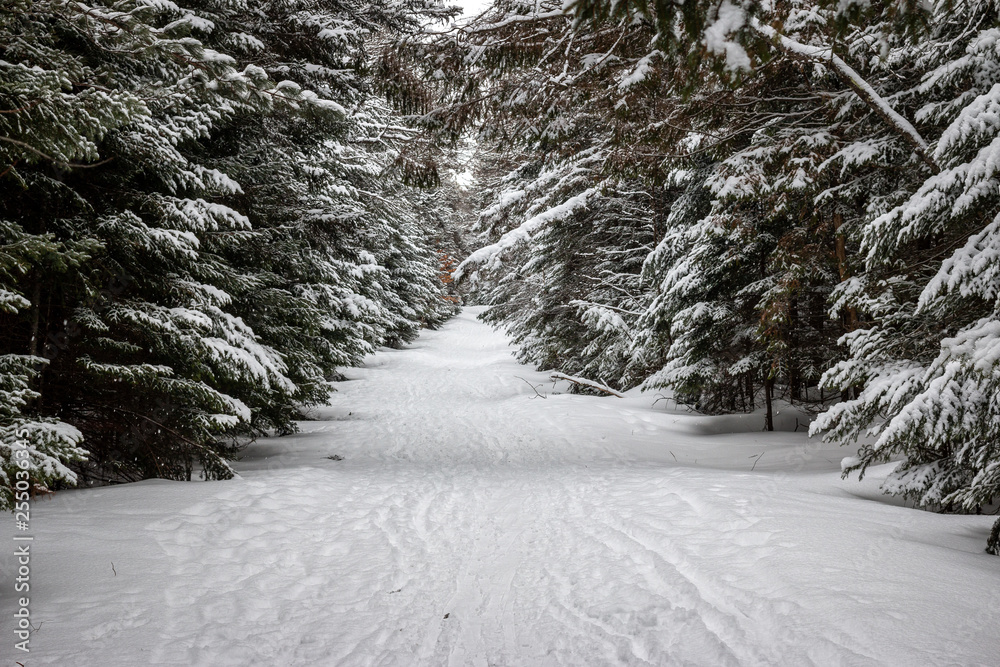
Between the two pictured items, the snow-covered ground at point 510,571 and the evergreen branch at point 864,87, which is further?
the evergreen branch at point 864,87

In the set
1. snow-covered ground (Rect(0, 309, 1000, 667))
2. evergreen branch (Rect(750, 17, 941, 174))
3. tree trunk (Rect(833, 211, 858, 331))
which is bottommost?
snow-covered ground (Rect(0, 309, 1000, 667))

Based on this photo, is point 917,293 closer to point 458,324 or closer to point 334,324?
point 334,324

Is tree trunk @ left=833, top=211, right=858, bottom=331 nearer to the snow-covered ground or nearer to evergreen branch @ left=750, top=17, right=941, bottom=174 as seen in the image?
evergreen branch @ left=750, top=17, right=941, bottom=174

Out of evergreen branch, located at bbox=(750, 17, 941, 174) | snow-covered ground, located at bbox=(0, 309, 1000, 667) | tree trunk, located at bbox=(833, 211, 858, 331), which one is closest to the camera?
snow-covered ground, located at bbox=(0, 309, 1000, 667)

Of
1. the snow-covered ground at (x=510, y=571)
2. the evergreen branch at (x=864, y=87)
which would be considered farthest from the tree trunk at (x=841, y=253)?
the snow-covered ground at (x=510, y=571)

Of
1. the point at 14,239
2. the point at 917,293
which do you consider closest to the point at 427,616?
the point at 14,239

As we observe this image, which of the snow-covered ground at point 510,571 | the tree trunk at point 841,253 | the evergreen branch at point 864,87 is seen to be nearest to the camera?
the snow-covered ground at point 510,571

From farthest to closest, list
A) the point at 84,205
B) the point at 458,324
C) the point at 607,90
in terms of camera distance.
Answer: the point at 458,324 → the point at 607,90 → the point at 84,205

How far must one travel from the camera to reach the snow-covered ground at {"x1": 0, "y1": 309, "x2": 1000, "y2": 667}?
2957 mm

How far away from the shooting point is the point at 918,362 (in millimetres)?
4711

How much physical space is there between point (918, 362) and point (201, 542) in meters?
6.59

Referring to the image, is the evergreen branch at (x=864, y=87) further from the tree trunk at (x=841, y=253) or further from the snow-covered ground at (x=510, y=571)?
the snow-covered ground at (x=510, y=571)

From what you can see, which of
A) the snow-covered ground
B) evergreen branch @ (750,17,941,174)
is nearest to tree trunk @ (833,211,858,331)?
evergreen branch @ (750,17,941,174)

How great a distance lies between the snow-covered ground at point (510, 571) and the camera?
2.96m
